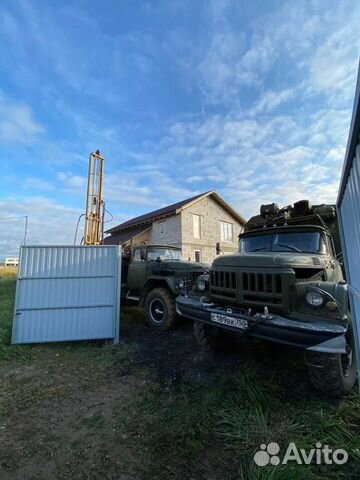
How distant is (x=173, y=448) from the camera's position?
7.20 ft

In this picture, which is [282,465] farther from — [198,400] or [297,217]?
[297,217]

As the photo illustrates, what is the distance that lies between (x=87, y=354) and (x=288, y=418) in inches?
132

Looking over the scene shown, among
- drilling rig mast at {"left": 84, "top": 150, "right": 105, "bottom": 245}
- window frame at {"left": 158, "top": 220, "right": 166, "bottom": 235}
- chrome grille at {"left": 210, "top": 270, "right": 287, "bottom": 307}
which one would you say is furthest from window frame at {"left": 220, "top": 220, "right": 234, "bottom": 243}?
chrome grille at {"left": 210, "top": 270, "right": 287, "bottom": 307}

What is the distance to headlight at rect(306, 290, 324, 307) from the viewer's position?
9.13 ft

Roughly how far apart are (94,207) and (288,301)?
26.9ft

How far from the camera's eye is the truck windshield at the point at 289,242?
3979 mm

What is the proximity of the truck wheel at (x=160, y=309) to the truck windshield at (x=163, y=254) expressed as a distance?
1.10m

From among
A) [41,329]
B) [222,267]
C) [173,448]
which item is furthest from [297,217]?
[41,329]

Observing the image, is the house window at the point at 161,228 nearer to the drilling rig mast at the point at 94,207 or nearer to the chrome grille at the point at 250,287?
the drilling rig mast at the point at 94,207

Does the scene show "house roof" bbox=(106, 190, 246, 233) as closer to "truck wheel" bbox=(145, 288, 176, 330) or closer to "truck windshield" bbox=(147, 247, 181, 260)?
"truck windshield" bbox=(147, 247, 181, 260)

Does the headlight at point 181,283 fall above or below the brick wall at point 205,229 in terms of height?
below

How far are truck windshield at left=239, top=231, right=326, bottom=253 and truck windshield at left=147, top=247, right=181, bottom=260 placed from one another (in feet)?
9.91

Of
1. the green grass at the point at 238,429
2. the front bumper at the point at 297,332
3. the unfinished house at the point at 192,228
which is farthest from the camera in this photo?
the unfinished house at the point at 192,228
